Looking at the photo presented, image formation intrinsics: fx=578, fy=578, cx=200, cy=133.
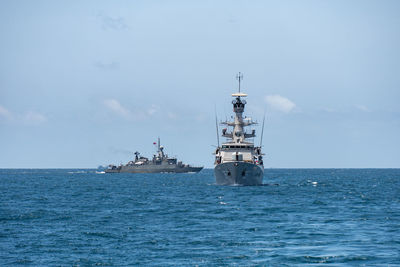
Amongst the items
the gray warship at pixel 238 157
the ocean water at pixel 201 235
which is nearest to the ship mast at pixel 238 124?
the gray warship at pixel 238 157

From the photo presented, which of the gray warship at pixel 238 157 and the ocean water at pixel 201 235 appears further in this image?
the gray warship at pixel 238 157

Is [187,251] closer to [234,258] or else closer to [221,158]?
[234,258]

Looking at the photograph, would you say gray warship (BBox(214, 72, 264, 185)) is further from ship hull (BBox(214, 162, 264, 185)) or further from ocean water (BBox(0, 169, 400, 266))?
ocean water (BBox(0, 169, 400, 266))

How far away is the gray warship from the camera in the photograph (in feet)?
296

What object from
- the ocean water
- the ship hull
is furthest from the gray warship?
the ocean water

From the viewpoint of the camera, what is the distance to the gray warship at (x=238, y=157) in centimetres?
9019

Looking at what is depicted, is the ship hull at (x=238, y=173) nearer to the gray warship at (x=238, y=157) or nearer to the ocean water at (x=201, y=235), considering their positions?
the gray warship at (x=238, y=157)

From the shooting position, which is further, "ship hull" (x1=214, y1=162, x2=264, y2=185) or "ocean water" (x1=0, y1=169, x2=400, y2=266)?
"ship hull" (x1=214, y1=162, x2=264, y2=185)

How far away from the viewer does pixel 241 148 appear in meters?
93.8

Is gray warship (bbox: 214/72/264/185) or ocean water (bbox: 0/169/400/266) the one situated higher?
gray warship (bbox: 214/72/264/185)

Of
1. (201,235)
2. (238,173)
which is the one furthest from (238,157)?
(201,235)

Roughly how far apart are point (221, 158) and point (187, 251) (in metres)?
62.3

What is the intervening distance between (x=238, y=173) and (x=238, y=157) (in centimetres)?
252

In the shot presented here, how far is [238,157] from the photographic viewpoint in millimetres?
90188
